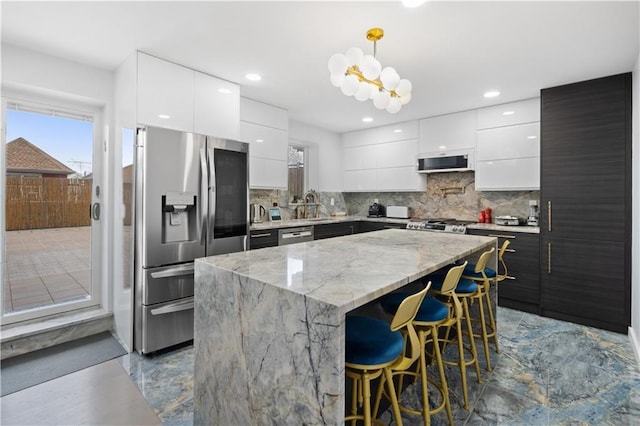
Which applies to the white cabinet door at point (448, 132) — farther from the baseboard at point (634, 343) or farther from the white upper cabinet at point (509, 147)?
the baseboard at point (634, 343)

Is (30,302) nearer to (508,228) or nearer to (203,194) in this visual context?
(203,194)

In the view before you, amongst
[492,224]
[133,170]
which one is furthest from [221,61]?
[492,224]

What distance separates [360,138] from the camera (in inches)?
215

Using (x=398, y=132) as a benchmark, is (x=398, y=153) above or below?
below

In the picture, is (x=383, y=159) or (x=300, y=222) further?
(x=383, y=159)

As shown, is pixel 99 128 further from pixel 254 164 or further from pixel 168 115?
pixel 254 164

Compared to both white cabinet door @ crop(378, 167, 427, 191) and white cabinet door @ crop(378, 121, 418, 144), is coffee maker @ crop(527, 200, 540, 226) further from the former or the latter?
white cabinet door @ crop(378, 121, 418, 144)

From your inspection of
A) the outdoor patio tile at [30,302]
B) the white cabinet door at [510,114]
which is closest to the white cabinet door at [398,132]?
the white cabinet door at [510,114]

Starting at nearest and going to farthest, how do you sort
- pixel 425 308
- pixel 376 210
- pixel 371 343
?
pixel 371 343, pixel 425 308, pixel 376 210

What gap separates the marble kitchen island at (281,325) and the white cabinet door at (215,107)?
1.71 metres

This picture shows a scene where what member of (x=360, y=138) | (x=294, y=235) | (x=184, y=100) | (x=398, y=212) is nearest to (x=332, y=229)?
(x=294, y=235)

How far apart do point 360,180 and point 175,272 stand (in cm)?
→ 347

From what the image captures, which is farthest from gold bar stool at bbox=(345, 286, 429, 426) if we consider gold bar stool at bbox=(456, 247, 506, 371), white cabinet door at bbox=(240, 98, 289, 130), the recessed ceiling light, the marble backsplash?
the marble backsplash

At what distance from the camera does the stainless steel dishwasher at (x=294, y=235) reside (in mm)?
3896
